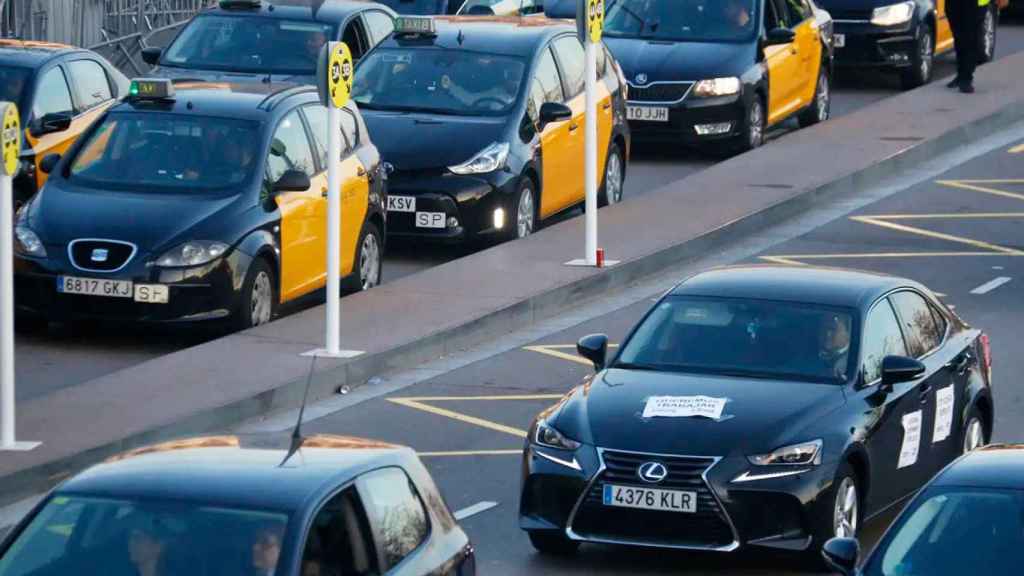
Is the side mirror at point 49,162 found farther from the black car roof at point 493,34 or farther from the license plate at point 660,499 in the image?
the license plate at point 660,499

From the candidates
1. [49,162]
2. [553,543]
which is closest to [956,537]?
[553,543]

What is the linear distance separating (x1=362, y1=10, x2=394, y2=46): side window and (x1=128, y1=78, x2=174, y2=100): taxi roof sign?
7.54m

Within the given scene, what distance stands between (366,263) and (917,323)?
22.4 ft

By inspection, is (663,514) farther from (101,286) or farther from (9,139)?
(101,286)

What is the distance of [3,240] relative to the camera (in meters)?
13.8

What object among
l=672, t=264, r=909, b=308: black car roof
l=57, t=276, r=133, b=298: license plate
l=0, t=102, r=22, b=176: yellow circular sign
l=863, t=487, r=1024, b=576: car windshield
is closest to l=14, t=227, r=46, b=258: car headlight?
l=57, t=276, r=133, b=298: license plate

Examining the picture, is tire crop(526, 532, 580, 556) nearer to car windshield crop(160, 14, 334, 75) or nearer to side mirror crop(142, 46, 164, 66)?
car windshield crop(160, 14, 334, 75)

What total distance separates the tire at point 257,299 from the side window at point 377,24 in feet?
27.6

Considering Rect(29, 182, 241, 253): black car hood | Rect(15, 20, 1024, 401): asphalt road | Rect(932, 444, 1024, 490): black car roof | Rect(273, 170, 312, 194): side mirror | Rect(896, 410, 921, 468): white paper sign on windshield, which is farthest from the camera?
Rect(273, 170, 312, 194): side mirror

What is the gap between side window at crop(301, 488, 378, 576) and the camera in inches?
314

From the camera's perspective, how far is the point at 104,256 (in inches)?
662

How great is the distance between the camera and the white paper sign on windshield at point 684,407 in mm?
11648

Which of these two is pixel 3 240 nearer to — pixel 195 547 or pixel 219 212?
pixel 219 212

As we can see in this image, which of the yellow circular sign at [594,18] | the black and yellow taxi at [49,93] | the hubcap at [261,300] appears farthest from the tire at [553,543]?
the black and yellow taxi at [49,93]
